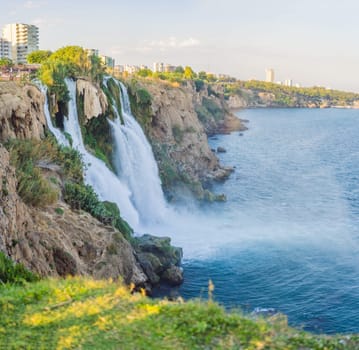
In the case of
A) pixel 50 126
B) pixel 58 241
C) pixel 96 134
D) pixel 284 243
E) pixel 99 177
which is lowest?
pixel 284 243

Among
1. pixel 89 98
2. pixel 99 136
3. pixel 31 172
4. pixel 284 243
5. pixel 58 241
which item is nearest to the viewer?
pixel 58 241

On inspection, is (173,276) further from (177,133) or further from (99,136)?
(177,133)

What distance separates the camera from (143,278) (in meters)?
18.7

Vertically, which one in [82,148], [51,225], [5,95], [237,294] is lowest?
[237,294]

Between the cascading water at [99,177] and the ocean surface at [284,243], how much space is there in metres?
2.94

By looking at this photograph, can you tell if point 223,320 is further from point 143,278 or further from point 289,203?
point 289,203

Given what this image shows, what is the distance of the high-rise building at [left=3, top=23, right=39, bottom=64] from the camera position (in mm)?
139125

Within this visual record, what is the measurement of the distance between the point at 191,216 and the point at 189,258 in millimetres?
8669

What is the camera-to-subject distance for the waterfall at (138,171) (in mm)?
28953

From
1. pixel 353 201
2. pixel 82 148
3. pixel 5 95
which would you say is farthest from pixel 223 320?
pixel 353 201

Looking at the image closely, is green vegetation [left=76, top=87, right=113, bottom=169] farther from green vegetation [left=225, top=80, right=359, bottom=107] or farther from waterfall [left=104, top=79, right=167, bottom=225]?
green vegetation [left=225, top=80, right=359, bottom=107]

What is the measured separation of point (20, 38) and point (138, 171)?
12476 centimetres

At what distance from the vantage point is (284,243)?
2506 centimetres

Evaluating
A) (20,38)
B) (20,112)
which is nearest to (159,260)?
(20,112)
